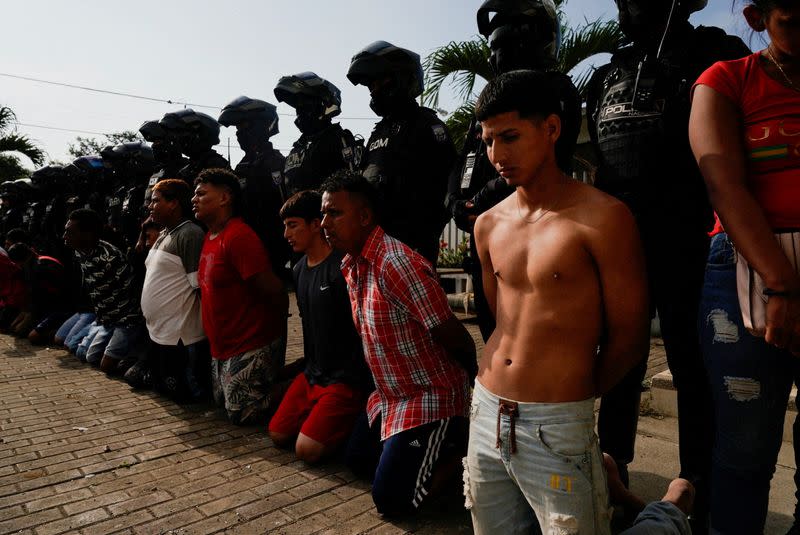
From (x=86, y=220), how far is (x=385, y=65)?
12.3ft

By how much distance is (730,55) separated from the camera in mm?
2225

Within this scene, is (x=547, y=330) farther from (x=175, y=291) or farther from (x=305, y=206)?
(x=175, y=291)

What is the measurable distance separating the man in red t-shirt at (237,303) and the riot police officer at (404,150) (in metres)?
1.01

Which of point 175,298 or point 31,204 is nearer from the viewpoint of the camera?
point 175,298

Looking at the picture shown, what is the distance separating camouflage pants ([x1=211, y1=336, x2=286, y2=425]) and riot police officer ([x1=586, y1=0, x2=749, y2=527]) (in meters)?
2.85

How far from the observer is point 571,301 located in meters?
1.54

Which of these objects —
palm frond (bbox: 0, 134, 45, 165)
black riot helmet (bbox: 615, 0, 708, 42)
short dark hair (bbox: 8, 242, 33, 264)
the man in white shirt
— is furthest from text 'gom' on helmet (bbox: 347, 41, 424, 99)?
palm frond (bbox: 0, 134, 45, 165)

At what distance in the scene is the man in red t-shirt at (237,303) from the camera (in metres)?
4.02

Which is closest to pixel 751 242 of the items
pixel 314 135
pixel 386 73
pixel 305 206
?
pixel 305 206

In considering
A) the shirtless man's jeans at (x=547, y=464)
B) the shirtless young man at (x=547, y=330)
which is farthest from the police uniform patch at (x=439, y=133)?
the shirtless man's jeans at (x=547, y=464)

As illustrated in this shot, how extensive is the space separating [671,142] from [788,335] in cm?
101

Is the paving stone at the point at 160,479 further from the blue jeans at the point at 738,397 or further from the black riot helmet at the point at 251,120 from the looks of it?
the black riot helmet at the point at 251,120

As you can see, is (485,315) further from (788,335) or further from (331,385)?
(788,335)

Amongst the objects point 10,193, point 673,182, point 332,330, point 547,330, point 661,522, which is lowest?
point 661,522
